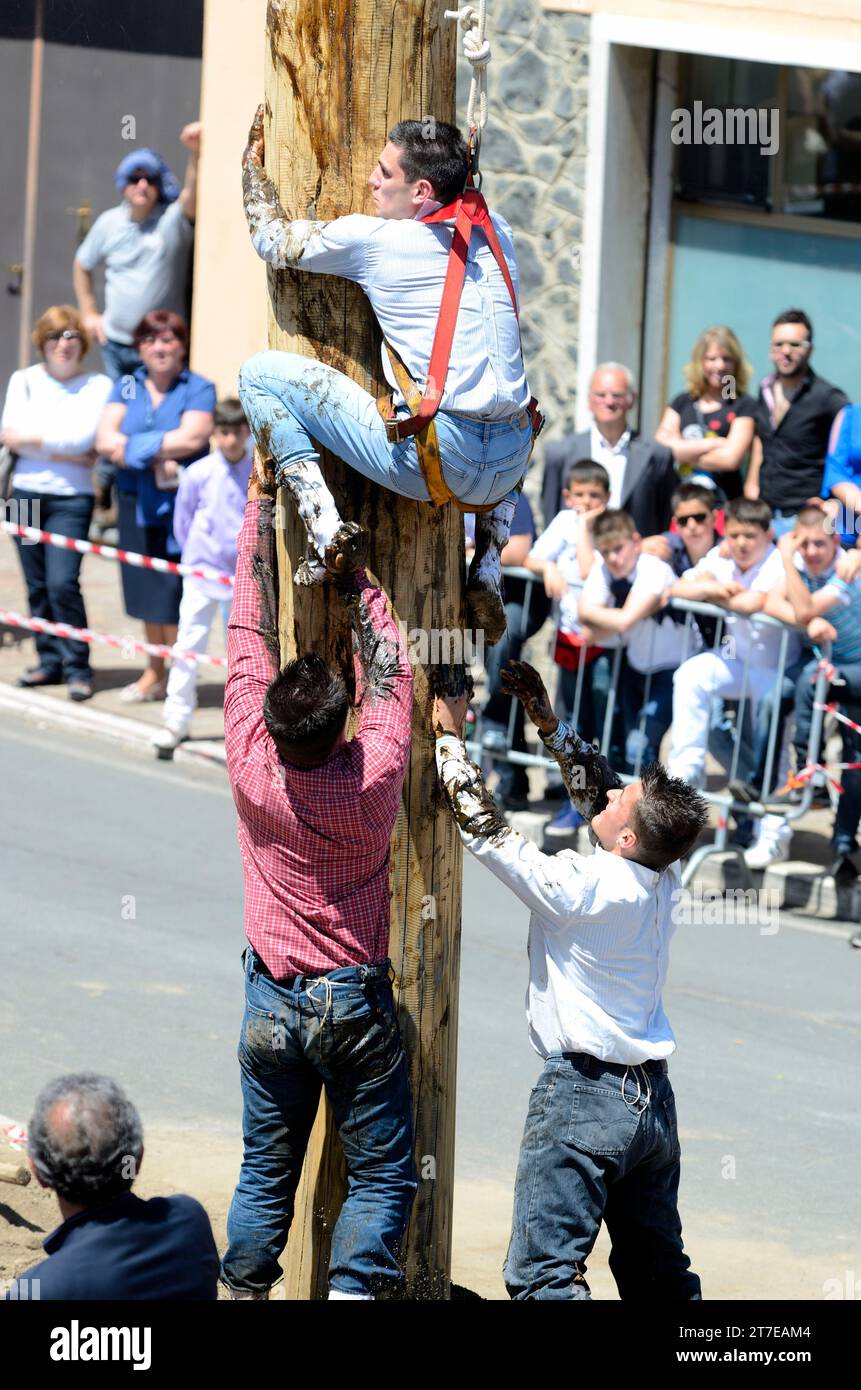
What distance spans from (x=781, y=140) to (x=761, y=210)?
1.47 feet

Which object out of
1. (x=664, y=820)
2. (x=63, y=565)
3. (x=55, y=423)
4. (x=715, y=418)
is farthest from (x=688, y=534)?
(x=664, y=820)

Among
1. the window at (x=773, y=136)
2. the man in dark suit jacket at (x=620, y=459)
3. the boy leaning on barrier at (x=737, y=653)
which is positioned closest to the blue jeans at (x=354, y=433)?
the boy leaning on barrier at (x=737, y=653)

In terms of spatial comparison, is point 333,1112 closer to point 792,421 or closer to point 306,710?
point 306,710

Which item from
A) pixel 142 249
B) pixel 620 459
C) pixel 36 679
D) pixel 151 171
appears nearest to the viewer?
pixel 620 459

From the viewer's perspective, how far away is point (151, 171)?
15109 millimetres

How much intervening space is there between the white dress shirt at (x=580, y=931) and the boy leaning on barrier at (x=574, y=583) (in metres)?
5.37

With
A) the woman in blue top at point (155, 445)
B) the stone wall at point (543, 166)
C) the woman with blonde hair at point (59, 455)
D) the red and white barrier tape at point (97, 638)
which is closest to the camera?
the red and white barrier tape at point (97, 638)

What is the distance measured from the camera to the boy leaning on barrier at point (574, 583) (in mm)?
10969

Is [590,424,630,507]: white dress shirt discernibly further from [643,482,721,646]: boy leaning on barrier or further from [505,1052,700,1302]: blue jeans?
[505,1052,700,1302]: blue jeans

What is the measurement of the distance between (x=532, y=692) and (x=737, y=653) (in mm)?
5104

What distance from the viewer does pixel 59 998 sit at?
28.3 ft

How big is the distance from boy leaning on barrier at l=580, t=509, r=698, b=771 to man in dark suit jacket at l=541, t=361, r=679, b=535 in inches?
36.5

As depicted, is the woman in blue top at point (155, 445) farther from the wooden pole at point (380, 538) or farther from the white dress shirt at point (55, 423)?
the wooden pole at point (380, 538)

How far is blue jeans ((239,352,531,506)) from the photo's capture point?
16.9 feet
